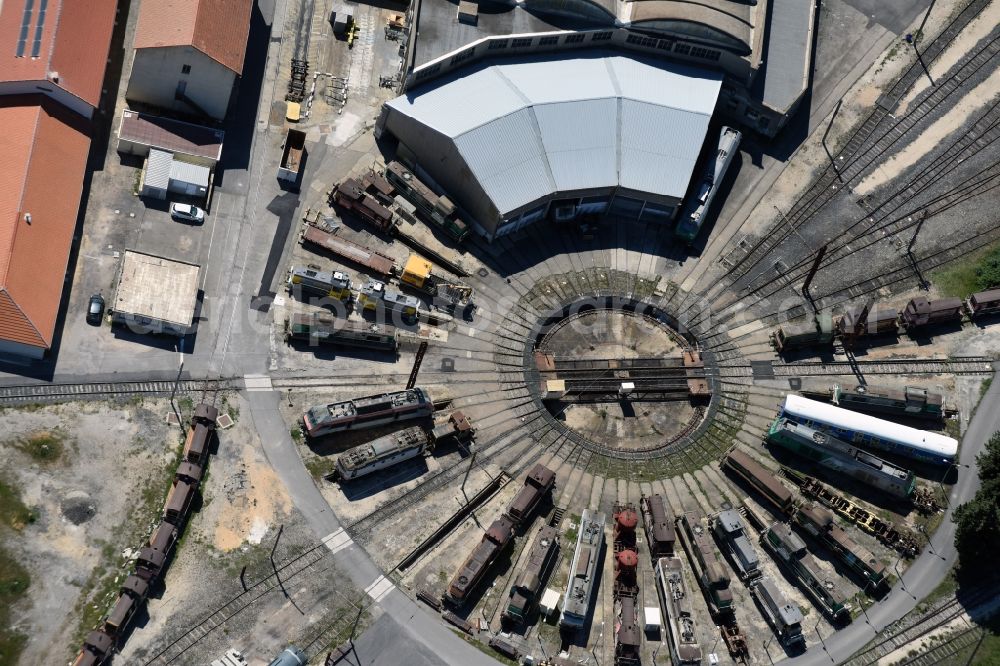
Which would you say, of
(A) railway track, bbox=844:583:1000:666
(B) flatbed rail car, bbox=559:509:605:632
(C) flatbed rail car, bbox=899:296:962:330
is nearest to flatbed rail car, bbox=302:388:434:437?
(B) flatbed rail car, bbox=559:509:605:632

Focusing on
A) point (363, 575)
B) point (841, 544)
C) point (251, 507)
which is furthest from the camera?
point (841, 544)

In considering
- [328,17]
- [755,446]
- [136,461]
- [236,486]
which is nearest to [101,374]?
[136,461]

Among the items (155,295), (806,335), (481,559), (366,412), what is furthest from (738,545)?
(155,295)

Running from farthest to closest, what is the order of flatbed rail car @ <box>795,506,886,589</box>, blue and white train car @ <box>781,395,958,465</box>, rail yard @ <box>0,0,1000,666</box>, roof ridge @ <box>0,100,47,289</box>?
blue and white train car @ <box>781,395,958,465</box>
flatbed rail car @ <box>795,506,886,589</box>
roof ridge @ <box>0,100,47,289</box>
rail yard @ <box>0,0,1000,666</box>

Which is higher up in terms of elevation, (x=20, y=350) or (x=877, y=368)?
(x=877, y=368)

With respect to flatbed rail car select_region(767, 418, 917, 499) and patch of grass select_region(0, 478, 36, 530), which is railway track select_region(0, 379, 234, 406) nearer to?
patch of grass select_region(0, 478, 36, 530)

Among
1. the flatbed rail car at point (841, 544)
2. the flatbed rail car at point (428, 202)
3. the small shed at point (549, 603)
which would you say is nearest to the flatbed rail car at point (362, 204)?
the flatbed rail car at point (428, 202)

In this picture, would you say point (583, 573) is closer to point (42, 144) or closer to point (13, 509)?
point (13, 509)
